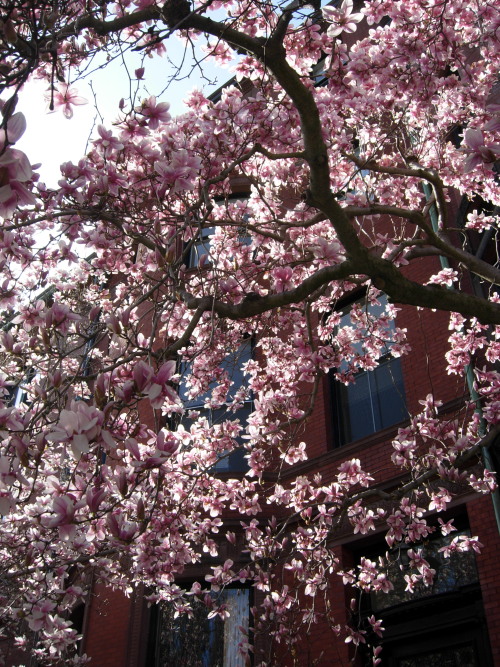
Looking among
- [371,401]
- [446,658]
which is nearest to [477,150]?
[446,658]

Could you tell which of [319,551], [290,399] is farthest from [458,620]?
[290,399]

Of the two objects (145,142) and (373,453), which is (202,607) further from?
(145,142)

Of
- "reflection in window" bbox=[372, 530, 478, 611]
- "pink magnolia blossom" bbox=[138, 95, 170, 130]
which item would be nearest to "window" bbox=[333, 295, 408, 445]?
"reflection in window" bbox=[372, 530, 478, 611]

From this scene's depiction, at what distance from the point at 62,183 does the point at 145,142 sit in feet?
3.92

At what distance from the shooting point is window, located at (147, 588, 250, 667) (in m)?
8.20

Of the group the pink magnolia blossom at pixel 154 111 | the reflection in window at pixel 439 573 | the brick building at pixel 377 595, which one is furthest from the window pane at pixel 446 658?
the pink magnolia blossom at pixel 154 111

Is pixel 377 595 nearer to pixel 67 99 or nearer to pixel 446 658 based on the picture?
pixel 446 658

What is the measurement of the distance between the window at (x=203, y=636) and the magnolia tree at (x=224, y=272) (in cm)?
56

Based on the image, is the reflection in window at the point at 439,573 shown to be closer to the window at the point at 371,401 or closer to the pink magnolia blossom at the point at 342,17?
the window at the point at 371,401

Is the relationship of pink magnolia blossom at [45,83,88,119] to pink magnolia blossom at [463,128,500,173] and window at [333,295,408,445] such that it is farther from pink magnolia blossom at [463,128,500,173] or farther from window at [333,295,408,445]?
window at [333,295,408,445]

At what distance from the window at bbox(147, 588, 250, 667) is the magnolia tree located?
0.56 m

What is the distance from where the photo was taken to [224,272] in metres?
4.79

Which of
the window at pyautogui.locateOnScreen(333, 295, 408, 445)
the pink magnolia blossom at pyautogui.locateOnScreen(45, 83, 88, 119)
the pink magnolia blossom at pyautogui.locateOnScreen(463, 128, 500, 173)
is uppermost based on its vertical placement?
the window at pyautogui.locateOnScreen(333, 295, 408, 445)

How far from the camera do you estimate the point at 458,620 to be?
6527mm
